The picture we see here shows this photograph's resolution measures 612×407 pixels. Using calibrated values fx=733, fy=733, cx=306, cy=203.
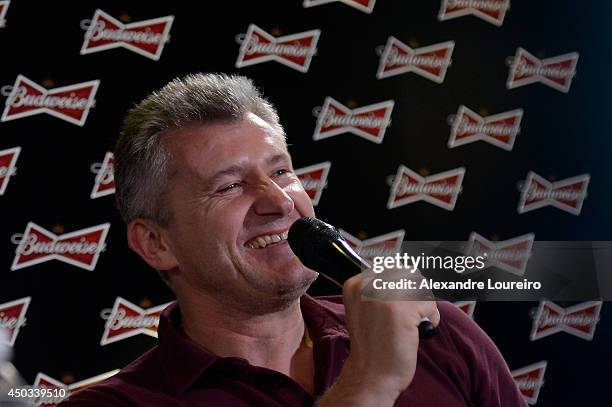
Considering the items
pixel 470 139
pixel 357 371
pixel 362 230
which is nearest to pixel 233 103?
pixel 357 371

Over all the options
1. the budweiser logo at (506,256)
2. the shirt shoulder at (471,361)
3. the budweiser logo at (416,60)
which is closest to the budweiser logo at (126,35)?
the budweiser logo at (416,60)

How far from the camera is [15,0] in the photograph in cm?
245

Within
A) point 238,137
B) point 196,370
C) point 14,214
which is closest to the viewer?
point 196,370

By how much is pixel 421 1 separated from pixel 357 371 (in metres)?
1.98

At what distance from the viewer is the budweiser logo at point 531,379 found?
2.52 m

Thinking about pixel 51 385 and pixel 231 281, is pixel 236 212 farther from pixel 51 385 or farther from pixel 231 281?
pixel 51 385

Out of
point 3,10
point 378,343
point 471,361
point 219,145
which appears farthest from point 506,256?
point 3,10

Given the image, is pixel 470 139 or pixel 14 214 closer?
pixel 14 214

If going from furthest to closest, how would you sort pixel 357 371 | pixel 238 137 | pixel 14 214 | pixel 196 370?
pixel 14 214
pixel 238 137
pixel 196 370
pixel 357 371

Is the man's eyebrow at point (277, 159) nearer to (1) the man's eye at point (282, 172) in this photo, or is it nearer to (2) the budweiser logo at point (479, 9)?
(1) the man's eye at point (282, 172)

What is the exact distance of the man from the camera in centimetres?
111

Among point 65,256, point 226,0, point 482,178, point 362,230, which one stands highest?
point 226,0

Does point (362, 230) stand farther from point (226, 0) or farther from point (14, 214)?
point (14, 214)

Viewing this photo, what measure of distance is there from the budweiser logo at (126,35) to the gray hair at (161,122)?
122 cm
